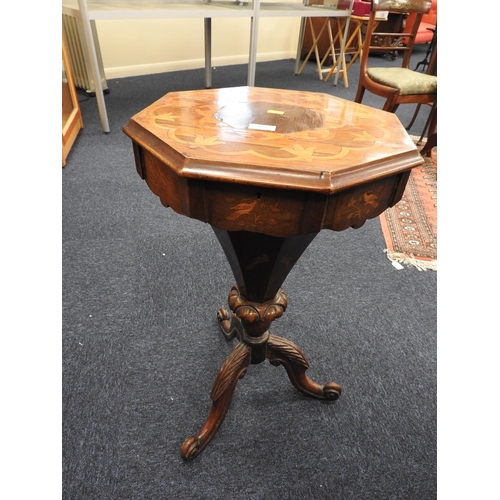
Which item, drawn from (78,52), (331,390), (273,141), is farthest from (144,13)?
(331,390)

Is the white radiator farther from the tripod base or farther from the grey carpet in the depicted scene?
the tripod base

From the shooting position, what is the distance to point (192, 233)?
185 cm

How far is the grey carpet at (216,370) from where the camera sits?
3.15ft

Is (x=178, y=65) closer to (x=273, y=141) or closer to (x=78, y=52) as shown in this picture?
(x=78, y=52)

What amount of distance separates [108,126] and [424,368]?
2.64 metres

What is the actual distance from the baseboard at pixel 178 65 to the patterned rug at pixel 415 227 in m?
3.26

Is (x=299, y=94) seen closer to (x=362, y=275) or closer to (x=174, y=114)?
(x=174, y=114)

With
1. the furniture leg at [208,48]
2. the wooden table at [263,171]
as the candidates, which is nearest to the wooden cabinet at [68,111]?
the furniture leg at [208,48]

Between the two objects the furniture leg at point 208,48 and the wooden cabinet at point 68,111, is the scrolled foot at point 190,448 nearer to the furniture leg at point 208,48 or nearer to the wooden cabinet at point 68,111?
the wooden cabinet at point 68,111

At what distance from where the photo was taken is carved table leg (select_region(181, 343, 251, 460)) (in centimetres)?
97

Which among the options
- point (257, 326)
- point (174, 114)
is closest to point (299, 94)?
point (174, 114)

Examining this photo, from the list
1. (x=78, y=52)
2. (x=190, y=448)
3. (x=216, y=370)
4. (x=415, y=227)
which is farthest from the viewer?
(x=78, y=52)

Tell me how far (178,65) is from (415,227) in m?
3.66

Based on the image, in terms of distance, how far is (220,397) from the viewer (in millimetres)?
985
